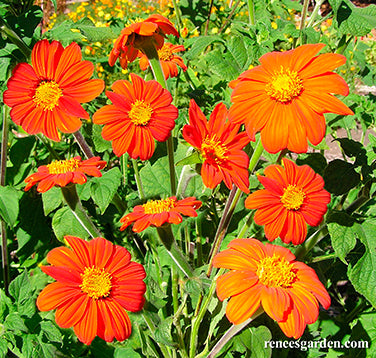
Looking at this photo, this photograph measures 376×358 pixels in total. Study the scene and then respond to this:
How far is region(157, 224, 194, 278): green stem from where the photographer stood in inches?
38.3

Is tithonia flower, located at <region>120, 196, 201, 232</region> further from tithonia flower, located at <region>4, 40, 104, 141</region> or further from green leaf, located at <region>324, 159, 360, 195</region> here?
green leaf, located at <region>324, 159, 360, 195</region>

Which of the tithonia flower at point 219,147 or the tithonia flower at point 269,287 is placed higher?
the tithonia flower at point 219,147

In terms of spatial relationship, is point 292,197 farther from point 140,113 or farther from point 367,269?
point 140,113

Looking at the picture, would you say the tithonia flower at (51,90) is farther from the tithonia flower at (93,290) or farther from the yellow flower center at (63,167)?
the tithonia flower at (93,290)

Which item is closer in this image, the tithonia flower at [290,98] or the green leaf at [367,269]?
the tithonia flower at [290,98]

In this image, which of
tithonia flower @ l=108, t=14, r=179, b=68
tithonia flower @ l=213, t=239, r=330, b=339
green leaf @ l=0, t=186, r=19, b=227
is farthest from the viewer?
green leaf @ l=0, t=186, r=19, b=227

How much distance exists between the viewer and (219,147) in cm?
102

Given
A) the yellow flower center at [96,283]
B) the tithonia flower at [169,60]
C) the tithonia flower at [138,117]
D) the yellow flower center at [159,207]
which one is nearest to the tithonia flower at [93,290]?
the yellow flower center at [96,283]

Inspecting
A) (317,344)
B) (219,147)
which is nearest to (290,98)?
(219,147)

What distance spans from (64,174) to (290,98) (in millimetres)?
507

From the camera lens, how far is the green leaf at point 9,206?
1.34m

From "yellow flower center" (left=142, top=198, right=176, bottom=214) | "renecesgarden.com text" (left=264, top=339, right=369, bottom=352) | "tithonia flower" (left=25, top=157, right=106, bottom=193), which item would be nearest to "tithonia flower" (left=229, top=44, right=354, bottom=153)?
"yellow flower center" (left=142, top=198, right=176, bottom=214)

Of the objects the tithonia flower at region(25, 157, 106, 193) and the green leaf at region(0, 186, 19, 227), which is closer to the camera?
the tithonia flower at region(25, 157, 106, 193)

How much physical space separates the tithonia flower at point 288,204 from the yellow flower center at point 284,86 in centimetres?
18
